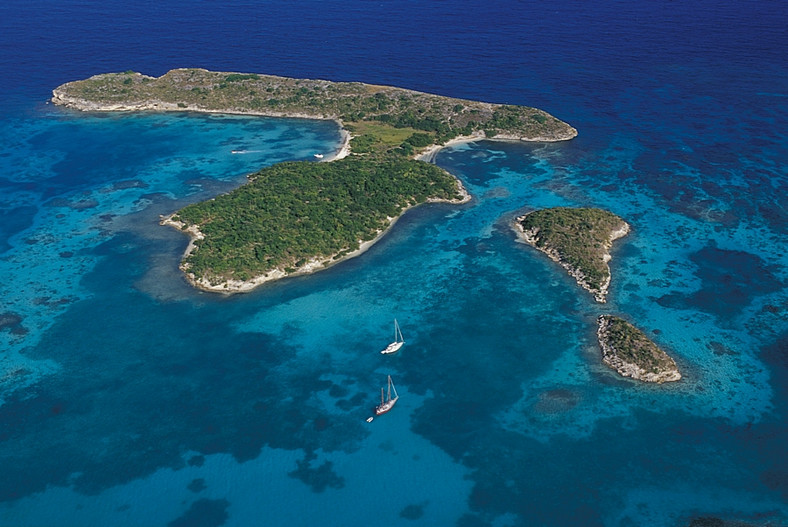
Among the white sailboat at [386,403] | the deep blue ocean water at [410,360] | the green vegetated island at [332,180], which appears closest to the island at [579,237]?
the green vegetated island at [332,180]

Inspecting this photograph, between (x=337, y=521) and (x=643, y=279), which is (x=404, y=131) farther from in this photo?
(x=337, y=521)

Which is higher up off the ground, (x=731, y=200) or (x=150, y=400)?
(x=731, y=200)

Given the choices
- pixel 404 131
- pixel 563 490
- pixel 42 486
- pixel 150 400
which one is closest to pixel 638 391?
pixel 563 490

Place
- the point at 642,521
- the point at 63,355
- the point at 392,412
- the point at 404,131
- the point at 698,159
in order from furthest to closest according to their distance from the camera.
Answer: the point at 404,131, the point at 698,159, the point at 63,355, the point at 392,412, the point at 642,521

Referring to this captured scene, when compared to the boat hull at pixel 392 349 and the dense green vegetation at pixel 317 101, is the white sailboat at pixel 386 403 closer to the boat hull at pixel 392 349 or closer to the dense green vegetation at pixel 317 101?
the boat hull at pixel 392 349

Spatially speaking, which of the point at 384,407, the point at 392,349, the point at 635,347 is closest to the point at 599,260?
the point at 635,347

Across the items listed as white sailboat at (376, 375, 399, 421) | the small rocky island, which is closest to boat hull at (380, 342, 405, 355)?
white sailboat at (376, 375, 399, 421)
